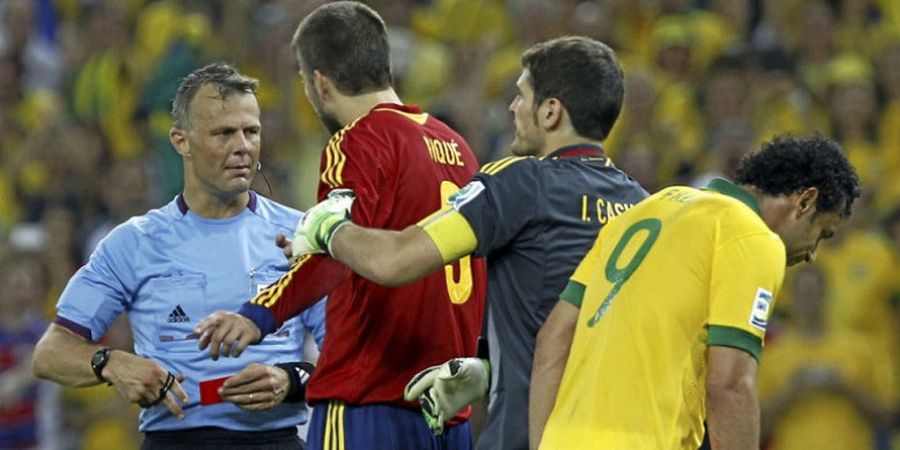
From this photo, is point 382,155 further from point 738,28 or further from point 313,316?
point 738,28

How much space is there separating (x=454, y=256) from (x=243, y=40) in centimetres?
791

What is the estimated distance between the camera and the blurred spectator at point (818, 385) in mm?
8836

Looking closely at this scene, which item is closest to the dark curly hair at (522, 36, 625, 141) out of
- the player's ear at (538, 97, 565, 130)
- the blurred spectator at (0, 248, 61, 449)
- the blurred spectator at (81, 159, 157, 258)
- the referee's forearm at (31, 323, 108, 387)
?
the player's ear at (538, 97, 565, 130)

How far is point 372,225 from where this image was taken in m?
5.33

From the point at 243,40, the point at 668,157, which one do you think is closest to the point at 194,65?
the point at 243,40

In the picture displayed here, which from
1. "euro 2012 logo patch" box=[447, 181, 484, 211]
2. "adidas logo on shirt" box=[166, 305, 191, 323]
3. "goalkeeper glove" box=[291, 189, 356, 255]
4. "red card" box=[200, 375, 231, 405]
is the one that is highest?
"euro 2012 logo patch" box=[447, 181, 484, 211]

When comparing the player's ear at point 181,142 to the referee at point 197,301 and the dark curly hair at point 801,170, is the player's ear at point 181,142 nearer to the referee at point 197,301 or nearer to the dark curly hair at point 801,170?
the referee at point 197,301

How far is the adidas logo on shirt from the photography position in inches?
225

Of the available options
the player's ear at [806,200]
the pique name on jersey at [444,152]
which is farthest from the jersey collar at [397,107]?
the player's ear at [806,200]

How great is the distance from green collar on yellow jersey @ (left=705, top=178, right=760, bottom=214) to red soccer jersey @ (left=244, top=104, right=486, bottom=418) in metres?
1.17

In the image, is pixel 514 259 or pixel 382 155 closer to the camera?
pixel 514 259

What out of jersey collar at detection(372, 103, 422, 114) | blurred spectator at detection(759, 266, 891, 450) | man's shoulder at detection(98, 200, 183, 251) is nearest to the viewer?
jersey collar at detection(372, 103, 422, 114)

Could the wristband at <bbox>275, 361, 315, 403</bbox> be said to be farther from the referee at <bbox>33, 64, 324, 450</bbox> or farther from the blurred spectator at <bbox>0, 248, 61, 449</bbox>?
the blurred spectator at <bbox>0, 248, 61, 449</bbox>

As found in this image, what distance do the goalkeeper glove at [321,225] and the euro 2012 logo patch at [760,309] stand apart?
129cm
